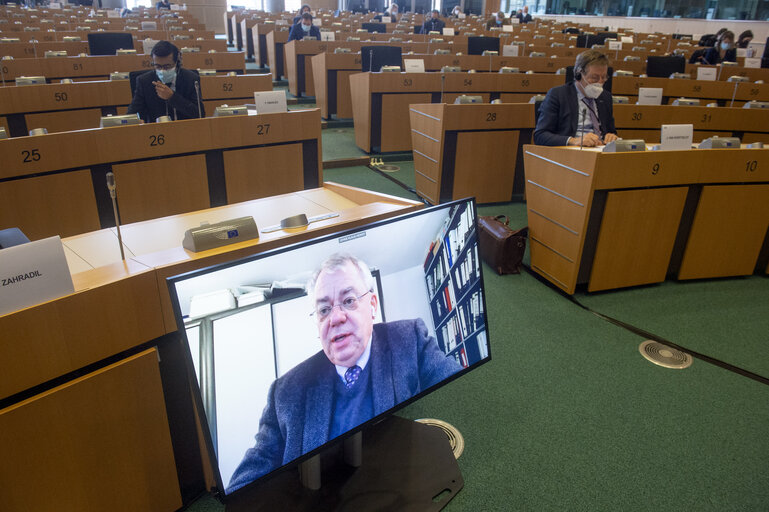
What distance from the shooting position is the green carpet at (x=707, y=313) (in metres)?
2.61

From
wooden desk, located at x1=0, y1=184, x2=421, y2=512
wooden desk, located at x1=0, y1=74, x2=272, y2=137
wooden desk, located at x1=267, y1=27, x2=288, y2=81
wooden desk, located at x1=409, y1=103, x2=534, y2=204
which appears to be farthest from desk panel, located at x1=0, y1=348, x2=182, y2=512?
wooden desk, located at x1=267, y1=27, x2=288, y2=81

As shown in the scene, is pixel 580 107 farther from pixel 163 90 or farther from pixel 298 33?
pixel 298 33

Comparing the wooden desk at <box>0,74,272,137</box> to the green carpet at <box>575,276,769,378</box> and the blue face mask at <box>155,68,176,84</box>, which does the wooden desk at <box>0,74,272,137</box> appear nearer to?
the blue face mask at <box>155,68,176,84</box>

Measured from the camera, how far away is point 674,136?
9.77 ft

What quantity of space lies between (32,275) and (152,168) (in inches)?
88.9

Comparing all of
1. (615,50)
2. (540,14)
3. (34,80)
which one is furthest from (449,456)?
(540,14)

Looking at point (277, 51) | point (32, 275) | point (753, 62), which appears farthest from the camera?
point (753, 62)

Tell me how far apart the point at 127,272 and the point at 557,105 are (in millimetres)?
2948

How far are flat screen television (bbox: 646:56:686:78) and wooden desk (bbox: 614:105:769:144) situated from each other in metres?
2.23

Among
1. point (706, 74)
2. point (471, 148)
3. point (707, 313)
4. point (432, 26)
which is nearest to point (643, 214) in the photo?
point (707, 313)

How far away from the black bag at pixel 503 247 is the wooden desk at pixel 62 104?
3.30 meters

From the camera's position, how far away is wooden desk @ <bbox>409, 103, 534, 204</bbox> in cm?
419

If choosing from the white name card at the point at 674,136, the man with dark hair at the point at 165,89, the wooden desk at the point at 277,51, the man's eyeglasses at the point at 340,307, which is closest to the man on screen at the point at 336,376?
the man's eyeglasses at the point at 340,307

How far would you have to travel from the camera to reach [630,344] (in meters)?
2.61
